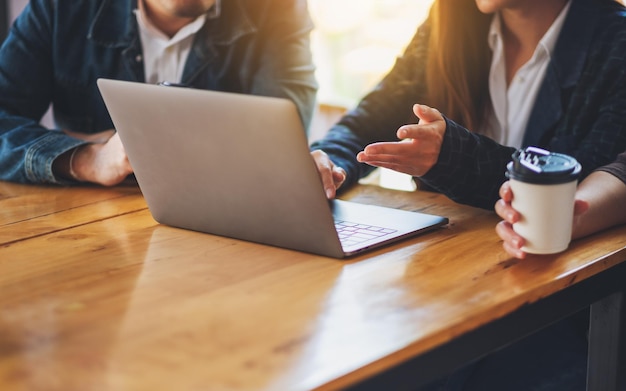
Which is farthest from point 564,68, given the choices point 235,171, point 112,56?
point 112,56

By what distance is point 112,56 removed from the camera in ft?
6.37

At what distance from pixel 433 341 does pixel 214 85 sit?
4.41 ft

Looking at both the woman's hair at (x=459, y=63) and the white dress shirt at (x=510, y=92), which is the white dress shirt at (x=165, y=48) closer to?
the woman's hair at (x=459, y=63)

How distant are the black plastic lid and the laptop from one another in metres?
0.19

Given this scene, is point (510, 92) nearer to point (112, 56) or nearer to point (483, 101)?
point (483, 101)

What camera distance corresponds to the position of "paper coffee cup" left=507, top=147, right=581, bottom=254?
39.4 inches

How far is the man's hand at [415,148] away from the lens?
119cm

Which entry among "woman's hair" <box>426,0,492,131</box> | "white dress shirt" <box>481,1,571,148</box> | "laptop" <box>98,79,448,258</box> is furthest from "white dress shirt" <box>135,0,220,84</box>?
"laptop" <box>98,79,448,258</box>

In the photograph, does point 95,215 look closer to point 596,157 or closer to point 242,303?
point 242,303

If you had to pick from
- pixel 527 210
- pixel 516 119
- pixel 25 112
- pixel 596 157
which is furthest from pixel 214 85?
pixel 527 210

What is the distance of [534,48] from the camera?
1.67 meters

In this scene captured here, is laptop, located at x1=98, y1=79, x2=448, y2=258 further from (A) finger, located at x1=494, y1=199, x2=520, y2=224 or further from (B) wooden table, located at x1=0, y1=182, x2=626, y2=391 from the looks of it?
(A) finger, located at x1=494, y1=199, x2=520, y2=224

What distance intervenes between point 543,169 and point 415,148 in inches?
10.4

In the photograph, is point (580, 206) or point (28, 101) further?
point (28, 101)
